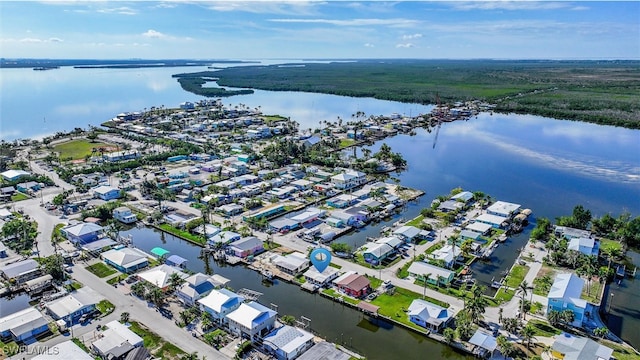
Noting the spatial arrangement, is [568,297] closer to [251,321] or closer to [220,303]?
[251,321]

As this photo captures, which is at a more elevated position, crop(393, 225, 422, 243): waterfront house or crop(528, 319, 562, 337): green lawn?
crop(393, 225, 422, 243): waterfront house

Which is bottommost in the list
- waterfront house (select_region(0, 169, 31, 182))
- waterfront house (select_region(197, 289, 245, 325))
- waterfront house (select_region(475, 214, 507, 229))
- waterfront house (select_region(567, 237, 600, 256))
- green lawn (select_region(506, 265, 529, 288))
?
green lawn (select_region(506, 265, 529, 288))

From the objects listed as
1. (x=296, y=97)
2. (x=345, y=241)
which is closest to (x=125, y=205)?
(x=345, y=241)

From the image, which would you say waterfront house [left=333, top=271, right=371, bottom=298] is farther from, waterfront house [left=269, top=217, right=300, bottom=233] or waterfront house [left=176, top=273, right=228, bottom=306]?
waterfront house [left=269, top=217, right=300, bottom=233]

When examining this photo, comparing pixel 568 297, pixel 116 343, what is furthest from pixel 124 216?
pixel 568 297

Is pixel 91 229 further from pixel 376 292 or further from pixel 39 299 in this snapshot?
pixel 376 292

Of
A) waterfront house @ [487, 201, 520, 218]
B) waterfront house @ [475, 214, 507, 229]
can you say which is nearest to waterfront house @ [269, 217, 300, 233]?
waterfront house @ [475, 214, 507, 229]
